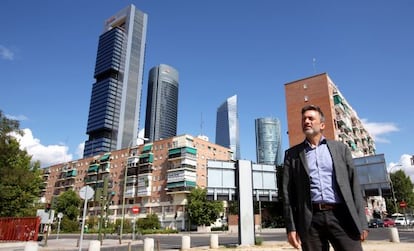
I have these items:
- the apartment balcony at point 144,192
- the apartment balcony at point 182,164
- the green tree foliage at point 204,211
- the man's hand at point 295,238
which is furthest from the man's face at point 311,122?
the apartment balcony at point 144,192

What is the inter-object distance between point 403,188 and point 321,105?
83.5 feet

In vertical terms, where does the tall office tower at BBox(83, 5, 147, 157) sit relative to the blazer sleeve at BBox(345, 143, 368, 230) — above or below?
above

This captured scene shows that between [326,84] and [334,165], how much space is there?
56585 mm

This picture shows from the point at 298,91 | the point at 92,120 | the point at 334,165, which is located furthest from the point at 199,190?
the point at 92,120

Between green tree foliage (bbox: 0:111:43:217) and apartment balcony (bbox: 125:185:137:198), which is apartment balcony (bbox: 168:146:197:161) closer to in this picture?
apartment balcony (bbox: 125:185:137:198)

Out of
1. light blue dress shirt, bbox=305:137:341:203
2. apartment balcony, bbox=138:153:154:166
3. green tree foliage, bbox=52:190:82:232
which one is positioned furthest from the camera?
apartment balcony, bbox=138:153:154:166

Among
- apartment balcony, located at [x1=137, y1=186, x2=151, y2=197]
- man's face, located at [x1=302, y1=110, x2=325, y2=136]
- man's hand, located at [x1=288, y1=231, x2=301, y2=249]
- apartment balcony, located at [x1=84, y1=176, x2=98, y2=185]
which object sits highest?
apartment balcony, located at [x1=84, y1=176, x2=98, y2=185]

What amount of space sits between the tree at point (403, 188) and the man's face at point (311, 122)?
7005 centimetres

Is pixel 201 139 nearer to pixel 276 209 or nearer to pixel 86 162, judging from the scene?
pixel 276 209

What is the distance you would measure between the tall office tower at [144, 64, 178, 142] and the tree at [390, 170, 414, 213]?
123702mm

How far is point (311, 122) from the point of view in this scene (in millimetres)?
3295

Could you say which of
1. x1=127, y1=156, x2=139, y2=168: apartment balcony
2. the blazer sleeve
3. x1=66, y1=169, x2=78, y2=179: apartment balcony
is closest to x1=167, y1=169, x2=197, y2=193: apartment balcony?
x1=127, y1=156, x2=139, y2=168: apartment balcony

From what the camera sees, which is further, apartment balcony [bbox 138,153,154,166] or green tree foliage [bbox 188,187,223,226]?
apartment balcony [bbox 138,153,154,166]

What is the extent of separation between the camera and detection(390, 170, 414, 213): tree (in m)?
61.0
